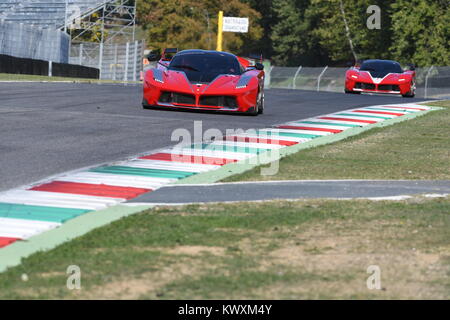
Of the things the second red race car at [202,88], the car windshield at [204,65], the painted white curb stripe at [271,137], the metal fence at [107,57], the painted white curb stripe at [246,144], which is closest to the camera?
the painted white curb stripe at [246,144]

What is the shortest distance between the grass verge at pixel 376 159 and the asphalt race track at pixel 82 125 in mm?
1901

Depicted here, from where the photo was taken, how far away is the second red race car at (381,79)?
32.7m

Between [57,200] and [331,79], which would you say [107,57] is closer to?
[331,79]

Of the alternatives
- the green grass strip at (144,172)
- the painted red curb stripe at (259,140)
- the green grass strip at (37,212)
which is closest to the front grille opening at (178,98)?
the painted red curb stripe at (259,140)

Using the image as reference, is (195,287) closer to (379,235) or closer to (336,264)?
(336,264)

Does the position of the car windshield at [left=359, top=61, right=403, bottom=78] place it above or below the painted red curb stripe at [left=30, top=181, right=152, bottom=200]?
above

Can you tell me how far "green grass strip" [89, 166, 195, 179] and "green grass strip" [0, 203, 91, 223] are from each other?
7.46ft

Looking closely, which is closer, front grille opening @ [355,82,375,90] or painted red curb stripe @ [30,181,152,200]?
painted red curb stripe @ [30,181,152,200]

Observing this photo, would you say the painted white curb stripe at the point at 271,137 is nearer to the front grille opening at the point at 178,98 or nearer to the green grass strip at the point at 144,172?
the front grille opening at the point at 178,98

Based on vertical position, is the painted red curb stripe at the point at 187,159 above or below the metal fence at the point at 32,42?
below

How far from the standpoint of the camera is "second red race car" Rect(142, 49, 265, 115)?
59.2 ft

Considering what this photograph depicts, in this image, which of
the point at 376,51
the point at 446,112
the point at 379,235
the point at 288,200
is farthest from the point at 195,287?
the point at 376,51

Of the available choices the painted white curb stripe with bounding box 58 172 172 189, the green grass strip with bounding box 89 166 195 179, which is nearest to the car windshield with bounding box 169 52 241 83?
the green grass strip with bounding box 89 166 195 179

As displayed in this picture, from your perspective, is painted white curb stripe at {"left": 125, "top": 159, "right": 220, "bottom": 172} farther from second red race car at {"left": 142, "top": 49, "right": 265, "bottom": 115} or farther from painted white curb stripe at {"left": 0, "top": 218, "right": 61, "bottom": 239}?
second red race car at {"left": 142, "top": 49, "right": 265, "bottom": 115}
